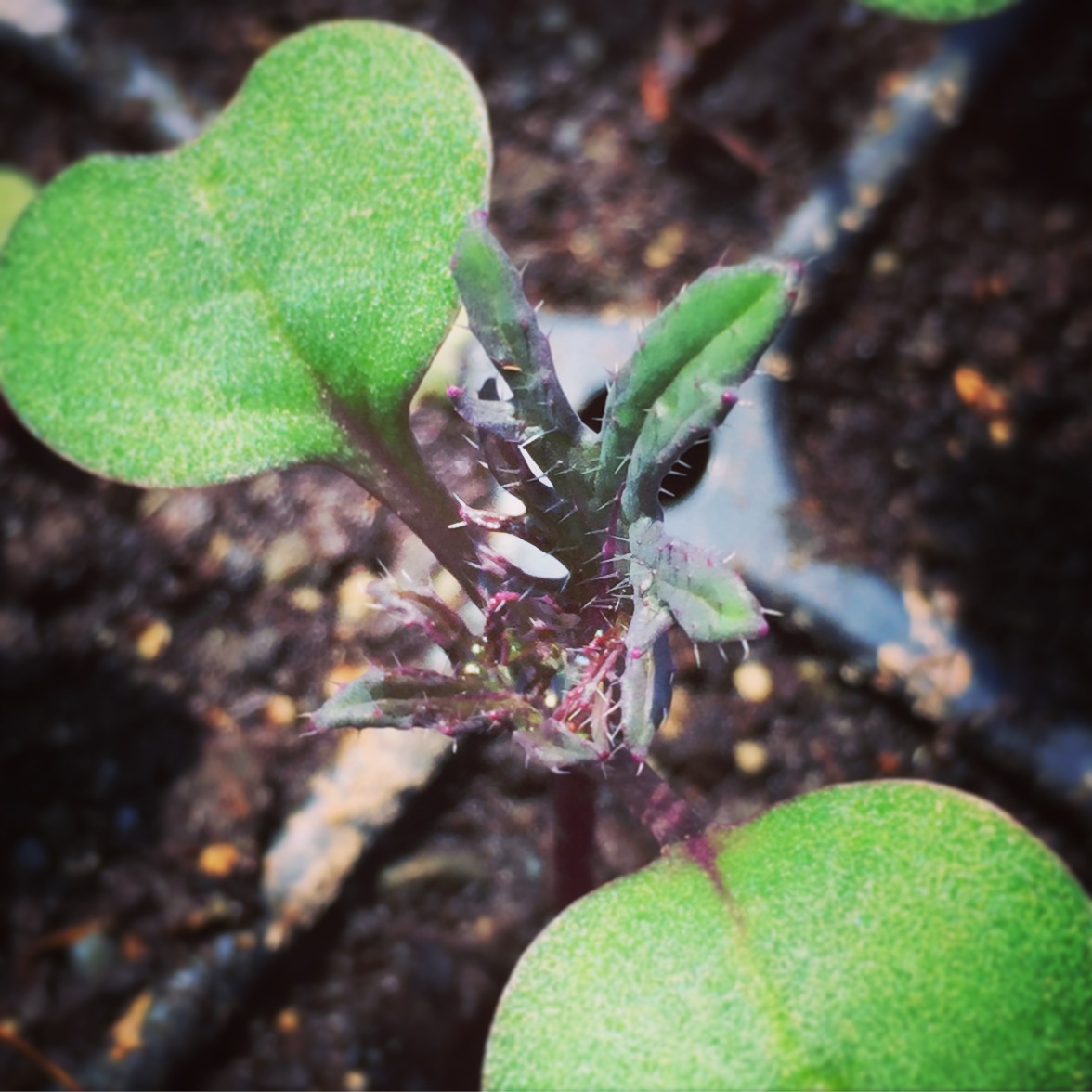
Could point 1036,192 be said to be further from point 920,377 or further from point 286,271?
point 286,271


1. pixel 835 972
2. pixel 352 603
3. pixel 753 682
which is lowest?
pixel 753 682

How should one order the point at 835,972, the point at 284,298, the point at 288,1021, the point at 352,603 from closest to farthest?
the point at 835,972 → the point at 284,298 → the point at 288,1021 → the point at 352,603

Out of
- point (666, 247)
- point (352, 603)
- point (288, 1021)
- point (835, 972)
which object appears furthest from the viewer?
point (666, 247)

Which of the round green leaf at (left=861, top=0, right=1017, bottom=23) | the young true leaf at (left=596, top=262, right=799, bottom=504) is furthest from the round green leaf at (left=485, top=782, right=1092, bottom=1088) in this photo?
the round green leaf at (left=861, top=0, right=1017, bottom=23)

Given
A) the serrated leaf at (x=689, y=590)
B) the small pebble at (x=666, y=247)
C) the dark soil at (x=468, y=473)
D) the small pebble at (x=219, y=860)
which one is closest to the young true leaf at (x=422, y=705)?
the serrated leaf at (x=689, y=590)

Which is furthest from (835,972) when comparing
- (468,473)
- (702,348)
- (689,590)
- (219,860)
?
(219,860)

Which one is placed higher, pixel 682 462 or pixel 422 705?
pixel 422 705

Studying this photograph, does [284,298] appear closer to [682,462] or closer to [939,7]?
[682,462]
